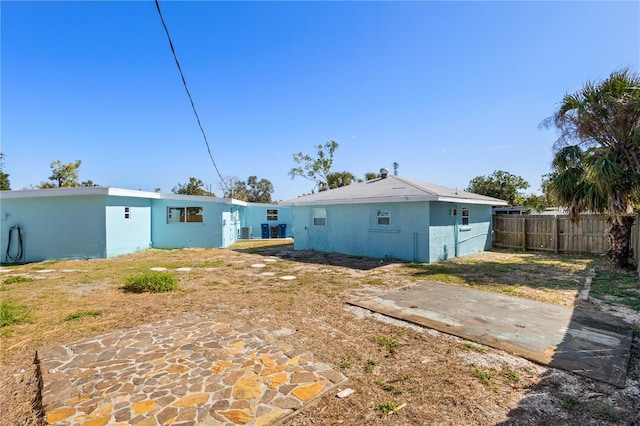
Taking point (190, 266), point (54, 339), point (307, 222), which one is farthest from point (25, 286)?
point (307, 222)

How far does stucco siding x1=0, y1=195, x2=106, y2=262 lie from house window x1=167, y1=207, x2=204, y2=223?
364 centimetres

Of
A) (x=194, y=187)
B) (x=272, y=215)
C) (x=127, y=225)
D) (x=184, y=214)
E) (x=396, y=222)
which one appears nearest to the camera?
(x=396, y=222)

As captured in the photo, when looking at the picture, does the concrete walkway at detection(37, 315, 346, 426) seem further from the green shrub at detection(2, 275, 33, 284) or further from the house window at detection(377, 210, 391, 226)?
the house window at detection(377, 210, 391, 226)

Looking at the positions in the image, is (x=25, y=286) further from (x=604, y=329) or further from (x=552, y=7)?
(x=552, y=7)

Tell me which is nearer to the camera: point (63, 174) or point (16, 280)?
point (16, 280)

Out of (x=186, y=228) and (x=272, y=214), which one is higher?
(x=272, y=214)

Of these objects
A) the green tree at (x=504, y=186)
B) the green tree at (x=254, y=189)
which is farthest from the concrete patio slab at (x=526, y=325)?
the green tree at (x=254, y=189)

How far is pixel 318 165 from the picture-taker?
1399 inches

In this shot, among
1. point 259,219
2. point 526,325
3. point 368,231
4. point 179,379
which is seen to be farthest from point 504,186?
point 179,379

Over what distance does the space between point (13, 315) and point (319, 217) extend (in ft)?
36.0

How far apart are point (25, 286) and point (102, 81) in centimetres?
813

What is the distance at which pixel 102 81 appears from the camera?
37.5 feet

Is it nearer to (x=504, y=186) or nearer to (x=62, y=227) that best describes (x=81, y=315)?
(x=62, y=227)

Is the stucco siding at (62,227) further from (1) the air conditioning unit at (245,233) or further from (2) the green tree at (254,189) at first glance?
(2) the green tree at (254,189)
